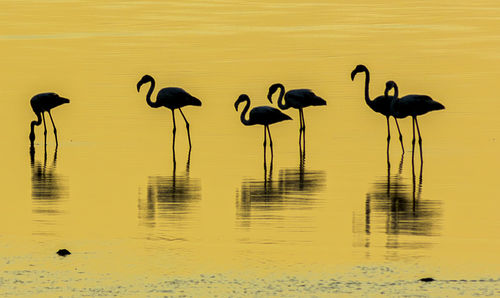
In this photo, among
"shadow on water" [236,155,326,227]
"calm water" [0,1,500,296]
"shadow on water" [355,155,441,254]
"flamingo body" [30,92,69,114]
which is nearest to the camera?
"calm water" [0,1,500,296]

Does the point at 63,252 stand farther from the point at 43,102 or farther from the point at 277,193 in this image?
the point at 43,102

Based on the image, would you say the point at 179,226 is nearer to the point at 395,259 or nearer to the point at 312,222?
the point at 312,222

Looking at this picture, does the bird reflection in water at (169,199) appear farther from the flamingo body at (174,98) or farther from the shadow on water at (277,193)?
the flamingo body at (174,98)

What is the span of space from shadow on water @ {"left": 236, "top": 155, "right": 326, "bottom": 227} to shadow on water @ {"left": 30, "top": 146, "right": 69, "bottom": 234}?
245cm

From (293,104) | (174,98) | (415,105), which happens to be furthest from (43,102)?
(415,105)

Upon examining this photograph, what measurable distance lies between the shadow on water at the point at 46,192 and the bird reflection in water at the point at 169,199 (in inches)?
46.4

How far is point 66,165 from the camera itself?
75.7 ft

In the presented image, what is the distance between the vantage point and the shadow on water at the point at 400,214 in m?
15.3

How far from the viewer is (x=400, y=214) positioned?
56.5 feet

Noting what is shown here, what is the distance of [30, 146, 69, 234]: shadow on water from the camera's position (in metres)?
17.1

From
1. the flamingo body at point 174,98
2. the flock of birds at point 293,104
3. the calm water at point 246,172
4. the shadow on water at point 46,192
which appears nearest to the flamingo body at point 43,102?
the flock of birds at point 293,104

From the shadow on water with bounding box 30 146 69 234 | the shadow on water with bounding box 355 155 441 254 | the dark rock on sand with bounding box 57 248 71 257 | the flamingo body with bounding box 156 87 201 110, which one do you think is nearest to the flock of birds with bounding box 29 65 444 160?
the flamingo body with bounding box 156 87 201 110

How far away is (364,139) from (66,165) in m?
6.27

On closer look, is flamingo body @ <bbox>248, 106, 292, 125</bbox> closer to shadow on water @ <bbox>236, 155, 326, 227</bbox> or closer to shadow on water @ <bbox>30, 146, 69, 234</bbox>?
shadow on water @ <bbox>236, 155, 326, 227</bbox>
